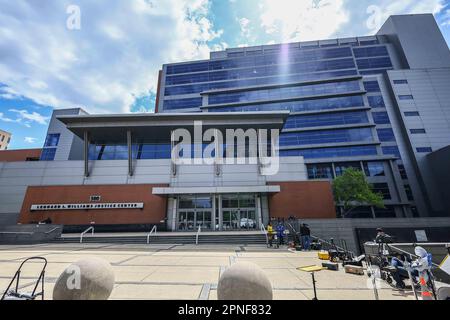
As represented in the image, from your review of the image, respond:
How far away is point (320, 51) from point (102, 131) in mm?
56854

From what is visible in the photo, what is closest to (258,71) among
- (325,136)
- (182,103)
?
(182,103)

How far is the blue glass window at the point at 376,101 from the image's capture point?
45.1 meters

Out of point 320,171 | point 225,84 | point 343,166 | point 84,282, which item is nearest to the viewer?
point 84,282

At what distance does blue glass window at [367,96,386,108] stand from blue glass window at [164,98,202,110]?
41.1m

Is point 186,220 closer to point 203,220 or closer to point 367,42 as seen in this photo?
point 203,220

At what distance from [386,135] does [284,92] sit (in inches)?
962

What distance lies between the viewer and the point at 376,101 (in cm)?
4553

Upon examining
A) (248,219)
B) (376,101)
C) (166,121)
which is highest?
(376,101)

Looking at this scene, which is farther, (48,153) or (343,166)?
(48,153)

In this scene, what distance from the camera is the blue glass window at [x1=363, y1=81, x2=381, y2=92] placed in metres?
46.2

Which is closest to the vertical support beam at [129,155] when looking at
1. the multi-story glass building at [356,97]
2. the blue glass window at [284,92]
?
the multi-story glass building at [356,97]

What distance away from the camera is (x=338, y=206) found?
38125 millimetres

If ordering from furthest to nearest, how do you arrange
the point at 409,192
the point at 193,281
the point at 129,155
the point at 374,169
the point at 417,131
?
the point at 417,131 → the point at 374,169 → the point at 409,192 → the point at 129,155 → the point at 193,281
